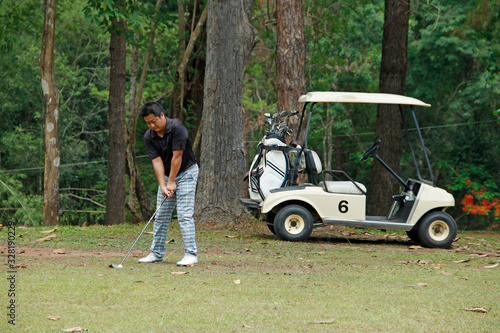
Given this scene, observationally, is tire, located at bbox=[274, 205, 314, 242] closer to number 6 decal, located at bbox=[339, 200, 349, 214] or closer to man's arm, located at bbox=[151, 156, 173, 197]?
number 6 decal, located at bbox=[339, 200, 349, 214]

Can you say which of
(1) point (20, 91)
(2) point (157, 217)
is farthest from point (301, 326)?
(1) point (20, 91)

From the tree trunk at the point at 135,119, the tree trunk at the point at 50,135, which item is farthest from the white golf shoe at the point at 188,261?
the tree trunk at the point at 135,119

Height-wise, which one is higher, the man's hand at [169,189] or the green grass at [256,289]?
the man's hand at [169,189]

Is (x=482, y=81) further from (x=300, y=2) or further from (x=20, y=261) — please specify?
(x=20, y=261)

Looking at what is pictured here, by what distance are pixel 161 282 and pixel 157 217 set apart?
1.40 metres

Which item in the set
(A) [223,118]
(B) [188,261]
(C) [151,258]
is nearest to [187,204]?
(B) [188,261]

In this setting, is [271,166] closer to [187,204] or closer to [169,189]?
[187,204]

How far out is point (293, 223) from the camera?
9.94 metres

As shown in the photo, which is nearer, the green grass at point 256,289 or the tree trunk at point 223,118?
the green grass at point 256,289

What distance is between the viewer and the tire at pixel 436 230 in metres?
9.84

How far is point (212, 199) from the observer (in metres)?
11.3

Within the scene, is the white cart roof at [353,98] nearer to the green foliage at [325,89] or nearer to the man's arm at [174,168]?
the man's arm at [174,168]

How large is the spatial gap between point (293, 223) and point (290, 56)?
4.05 metres

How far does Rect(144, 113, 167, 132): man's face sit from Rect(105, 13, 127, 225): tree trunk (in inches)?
470
